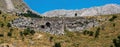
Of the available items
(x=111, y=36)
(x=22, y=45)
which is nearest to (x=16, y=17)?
(x=22, y=45)

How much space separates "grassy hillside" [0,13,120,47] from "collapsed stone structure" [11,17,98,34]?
478cm

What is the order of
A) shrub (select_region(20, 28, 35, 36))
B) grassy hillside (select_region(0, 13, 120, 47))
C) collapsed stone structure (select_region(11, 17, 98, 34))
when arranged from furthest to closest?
collapsed stone structure (select_region(11, 17, 98, 34)) → shrub (select_region(20, 28, 35, 36)) → grassy hillside (select_region(0, 13, 120, 47))

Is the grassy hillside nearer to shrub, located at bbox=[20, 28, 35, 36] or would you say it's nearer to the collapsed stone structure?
shrub, located at bbox=[20, 28, 35, 36]

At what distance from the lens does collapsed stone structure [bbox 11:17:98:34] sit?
599 ft

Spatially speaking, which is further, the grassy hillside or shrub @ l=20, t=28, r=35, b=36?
shrub @ l=20, t=28, r=35, b=36

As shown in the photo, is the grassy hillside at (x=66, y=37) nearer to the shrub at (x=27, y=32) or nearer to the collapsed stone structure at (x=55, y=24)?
the shrub at (x=27, y=32)

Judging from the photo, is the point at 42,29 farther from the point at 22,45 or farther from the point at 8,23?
the point at 22,45

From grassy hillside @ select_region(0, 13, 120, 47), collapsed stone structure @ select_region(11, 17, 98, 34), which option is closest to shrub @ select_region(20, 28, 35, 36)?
grassy hillside @ select_region(0, 13, 120, 47)

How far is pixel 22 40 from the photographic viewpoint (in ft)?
517

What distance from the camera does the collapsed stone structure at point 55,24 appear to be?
182500 mm

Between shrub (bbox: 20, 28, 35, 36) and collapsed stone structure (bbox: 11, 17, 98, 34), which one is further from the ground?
collapsed stone structure (bbox: 11, 17, 98, 34)

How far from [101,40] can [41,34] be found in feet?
99.4

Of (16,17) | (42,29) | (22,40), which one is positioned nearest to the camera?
(22,40)

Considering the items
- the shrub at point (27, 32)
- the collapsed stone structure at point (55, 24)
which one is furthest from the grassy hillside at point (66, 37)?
the collapsed stone structure at point (55, 24)
